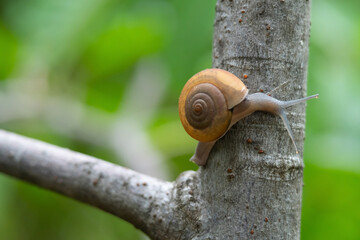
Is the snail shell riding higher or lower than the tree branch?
higher

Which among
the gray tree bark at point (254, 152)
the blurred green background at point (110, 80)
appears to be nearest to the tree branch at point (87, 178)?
the gray tree bark at point (254, 152)

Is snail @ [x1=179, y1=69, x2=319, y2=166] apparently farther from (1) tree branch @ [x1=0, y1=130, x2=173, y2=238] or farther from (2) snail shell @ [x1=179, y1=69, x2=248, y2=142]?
(1) tree branch @ [x1=0, y1=130, x2=173, y2=238]

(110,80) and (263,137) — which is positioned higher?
(110,80)

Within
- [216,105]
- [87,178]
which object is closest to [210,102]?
[216,105]

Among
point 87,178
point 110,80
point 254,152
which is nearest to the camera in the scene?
point 254,152

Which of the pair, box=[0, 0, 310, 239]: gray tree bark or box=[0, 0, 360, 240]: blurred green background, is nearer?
box=[0, 0, 310, 239]: gray tree bark

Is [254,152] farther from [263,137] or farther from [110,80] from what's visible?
[110,80]

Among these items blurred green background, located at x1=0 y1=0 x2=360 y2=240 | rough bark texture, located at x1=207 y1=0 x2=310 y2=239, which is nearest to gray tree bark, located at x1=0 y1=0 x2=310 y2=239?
rough bark texture, located at x1=207 y1=0 x2=310 y2=239

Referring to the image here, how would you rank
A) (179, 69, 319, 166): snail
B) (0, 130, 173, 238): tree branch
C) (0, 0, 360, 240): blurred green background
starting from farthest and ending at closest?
(0, 0, 360, 240): blurred green background
(0, 130, 173, 238): tree branch
(179, 69, 319, 166): snail
